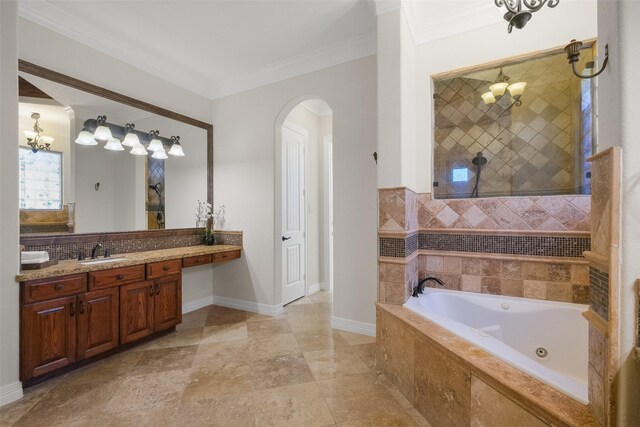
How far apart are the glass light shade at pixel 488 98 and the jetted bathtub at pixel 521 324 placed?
1.65 metres

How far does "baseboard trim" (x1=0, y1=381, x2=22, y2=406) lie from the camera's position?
67.0 inches

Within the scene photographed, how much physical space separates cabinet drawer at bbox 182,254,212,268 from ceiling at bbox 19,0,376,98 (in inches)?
81.5

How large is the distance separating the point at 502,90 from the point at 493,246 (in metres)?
1.32

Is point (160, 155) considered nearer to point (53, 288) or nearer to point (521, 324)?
point (53, 288)

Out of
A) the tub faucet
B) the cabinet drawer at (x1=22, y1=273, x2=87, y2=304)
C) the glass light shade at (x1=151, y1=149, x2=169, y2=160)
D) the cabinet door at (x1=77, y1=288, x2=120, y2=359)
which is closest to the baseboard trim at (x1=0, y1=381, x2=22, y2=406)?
the cabinet door at (x1=77, y1=288, x2=120, y2=359)

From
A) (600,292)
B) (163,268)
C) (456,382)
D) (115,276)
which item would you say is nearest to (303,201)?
(163,268)

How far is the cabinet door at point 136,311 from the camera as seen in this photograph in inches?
90.7

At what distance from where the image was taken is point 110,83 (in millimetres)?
2621

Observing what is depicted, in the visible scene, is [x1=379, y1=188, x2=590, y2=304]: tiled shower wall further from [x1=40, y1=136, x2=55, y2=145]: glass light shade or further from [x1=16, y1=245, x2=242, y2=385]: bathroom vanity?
[x1=40, y1=136, x2=55, y2=145]: glass light shade

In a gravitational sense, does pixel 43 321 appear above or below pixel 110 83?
below

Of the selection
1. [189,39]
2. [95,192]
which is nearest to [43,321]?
[95,192]

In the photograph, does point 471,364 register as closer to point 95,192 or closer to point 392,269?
point 392,269

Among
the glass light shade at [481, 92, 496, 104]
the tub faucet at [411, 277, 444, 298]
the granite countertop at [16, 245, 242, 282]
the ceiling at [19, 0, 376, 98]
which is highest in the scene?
the ceiling at [19, 0, 376, 98]

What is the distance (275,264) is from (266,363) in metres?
1.21
